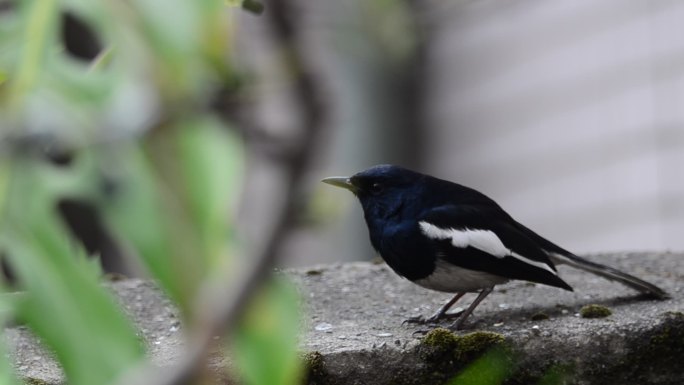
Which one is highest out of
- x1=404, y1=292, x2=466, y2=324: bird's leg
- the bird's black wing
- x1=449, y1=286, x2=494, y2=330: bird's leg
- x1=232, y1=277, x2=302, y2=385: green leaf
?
x1=232, y1=277, x2=302, y2=385: green leaf

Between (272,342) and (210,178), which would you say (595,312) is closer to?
(210,178)

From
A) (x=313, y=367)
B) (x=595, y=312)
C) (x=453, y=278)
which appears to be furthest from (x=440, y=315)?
(x=313, y=367)

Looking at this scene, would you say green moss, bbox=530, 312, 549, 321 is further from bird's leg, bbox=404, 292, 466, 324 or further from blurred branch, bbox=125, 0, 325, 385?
blurred branch, bbox=125, 0, 325, 385

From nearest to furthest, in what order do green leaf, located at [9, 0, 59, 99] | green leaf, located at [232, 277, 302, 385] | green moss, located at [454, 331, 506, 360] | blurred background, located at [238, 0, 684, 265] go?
green leaf, located at [232, 277, 302, 385] → green leaf, located at [9, 0, 59, 99] → green moss, located at [454, 331, 506, 360] → blurred background, located at [238, 0, 684, 265]

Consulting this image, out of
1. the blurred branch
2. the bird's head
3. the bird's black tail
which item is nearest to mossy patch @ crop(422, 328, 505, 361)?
the bird's black tail

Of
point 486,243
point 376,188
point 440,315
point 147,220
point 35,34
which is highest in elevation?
point 35,34

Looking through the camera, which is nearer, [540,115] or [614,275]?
[614,275]

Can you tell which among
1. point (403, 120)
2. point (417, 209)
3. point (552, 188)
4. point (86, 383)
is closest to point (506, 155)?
point (552, 188)
